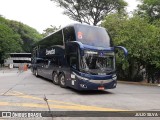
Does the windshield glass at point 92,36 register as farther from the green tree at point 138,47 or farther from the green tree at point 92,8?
→ the green tree at point 92,8

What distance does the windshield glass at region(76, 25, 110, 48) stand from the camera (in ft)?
52.2

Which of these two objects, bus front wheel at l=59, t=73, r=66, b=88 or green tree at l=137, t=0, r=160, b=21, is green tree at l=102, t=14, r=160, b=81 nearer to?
bus front wheel at l=59, t=73, r=66, b=88

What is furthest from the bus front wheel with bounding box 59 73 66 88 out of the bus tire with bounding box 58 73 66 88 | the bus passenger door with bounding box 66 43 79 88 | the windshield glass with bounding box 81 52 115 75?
the windshield glass with bounding box 81 52 115 75

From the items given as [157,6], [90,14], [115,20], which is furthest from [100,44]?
[157,6]

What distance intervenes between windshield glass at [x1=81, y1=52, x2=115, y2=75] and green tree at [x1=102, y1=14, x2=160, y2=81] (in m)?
8.49

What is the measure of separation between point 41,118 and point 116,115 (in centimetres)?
241

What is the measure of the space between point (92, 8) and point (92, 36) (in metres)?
29.7

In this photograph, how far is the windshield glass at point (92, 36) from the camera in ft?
52.2

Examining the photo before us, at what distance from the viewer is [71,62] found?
1622 centimetres

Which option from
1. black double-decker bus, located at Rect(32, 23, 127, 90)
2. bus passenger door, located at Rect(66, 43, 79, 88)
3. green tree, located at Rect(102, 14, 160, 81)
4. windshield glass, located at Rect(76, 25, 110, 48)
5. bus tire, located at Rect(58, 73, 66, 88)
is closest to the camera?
black double-decker bus, located at Rect(32, 23, 127, 90)

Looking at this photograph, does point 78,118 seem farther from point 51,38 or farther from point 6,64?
point 6,64

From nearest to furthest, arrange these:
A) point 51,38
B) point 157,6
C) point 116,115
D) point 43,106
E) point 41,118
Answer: point 41,118
point 116,115
point 43,106
point 51,38
point 157,6

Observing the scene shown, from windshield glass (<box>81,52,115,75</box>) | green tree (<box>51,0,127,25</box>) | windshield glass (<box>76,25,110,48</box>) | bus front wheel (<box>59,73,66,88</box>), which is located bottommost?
bus front wheel (<box>59,73,66,88</box>)

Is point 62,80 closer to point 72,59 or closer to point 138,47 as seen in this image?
point 72,59
